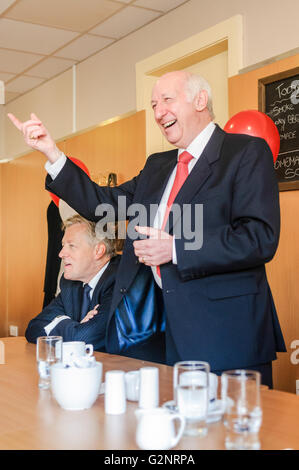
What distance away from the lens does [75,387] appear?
1262 mm

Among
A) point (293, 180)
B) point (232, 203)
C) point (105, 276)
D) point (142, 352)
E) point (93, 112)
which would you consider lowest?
point (142, 352)

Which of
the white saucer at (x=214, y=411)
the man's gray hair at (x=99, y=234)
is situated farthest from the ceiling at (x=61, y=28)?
the white saucer at (x=214, y=411)

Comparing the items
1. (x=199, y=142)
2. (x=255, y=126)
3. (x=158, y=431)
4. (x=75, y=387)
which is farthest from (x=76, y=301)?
(x=158, y=431)

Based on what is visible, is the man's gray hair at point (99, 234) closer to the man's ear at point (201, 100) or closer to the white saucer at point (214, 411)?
the man's ear at point (201, 100)

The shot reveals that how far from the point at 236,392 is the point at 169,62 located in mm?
3572

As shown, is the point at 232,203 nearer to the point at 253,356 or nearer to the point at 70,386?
the point at 253,356

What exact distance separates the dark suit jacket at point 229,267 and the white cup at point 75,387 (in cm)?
56

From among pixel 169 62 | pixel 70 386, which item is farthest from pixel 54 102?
pixel 70 386

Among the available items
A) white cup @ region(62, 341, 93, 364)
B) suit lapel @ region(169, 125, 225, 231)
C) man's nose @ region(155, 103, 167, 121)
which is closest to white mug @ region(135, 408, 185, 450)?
white cup @ region(62, 341, 93, 364)

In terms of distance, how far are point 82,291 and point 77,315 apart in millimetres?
118

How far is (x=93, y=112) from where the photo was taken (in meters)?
5.31

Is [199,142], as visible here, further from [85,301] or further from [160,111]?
[85,301]

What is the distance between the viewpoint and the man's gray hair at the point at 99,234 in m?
2.82

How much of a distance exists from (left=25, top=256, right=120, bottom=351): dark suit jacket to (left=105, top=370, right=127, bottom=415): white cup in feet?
3.37
